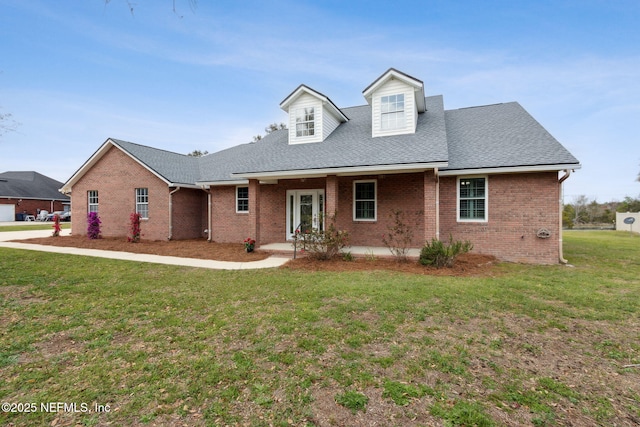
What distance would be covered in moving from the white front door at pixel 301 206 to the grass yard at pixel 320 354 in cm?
642

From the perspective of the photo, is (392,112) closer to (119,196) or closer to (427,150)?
(427,150)

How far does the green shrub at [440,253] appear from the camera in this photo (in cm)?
843

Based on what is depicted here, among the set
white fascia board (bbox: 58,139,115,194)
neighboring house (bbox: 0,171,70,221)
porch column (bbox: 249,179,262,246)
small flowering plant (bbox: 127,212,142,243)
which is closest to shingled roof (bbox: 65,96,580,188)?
porch column (bbox: 249,179,262,246)

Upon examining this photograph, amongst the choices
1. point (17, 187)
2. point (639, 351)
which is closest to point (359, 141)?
point (639, 351)

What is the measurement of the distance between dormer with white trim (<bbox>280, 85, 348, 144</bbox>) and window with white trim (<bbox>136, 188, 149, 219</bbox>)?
29.4 ft

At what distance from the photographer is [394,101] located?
38.2ft

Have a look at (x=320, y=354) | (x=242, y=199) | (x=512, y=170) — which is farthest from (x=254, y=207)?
(x=512, y=170)

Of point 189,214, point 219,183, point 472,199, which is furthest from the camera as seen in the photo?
point 189,214

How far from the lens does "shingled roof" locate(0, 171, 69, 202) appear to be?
36.1m

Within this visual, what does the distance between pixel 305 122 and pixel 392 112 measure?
399cm

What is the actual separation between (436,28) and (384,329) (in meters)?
13.1

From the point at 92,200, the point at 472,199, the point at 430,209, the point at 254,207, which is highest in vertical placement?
the point at 92,200

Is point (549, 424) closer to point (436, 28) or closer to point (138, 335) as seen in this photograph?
point (138, 335)

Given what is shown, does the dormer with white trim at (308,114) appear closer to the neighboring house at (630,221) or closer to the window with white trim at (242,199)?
the window with white trim at (242,199)
